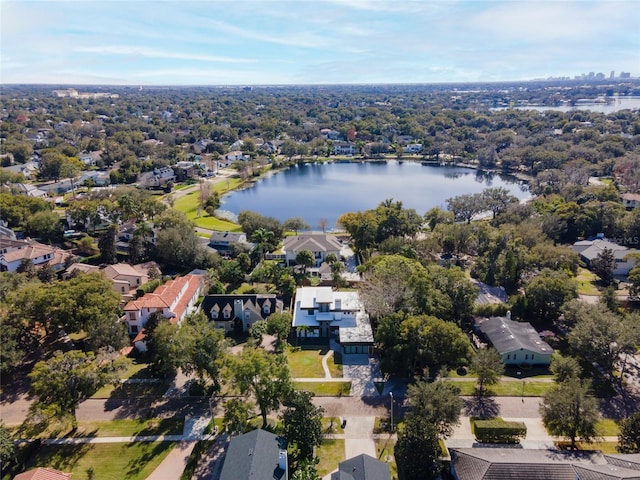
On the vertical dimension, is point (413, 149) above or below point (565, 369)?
above

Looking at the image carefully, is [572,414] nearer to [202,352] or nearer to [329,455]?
[329,455]

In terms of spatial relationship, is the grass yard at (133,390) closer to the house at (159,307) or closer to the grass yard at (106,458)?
the house at (159,307)

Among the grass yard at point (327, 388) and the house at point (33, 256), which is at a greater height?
the house at point (33, 256)

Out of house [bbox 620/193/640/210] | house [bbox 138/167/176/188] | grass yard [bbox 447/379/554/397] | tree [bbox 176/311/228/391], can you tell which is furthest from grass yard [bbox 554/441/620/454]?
house [bbox 138/167/176/188]

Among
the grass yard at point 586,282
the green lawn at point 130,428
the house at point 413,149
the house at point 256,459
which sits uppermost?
the house at point 413,149

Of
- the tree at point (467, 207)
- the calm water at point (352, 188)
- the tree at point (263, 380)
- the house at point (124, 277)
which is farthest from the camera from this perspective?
the calm water at point (352, 188)

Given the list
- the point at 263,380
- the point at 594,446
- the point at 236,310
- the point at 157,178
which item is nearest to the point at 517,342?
the point at 594,446

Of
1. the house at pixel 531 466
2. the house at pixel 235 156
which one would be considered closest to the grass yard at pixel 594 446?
the house at pixel 531 466

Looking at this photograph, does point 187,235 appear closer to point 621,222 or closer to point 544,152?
point 621,222
